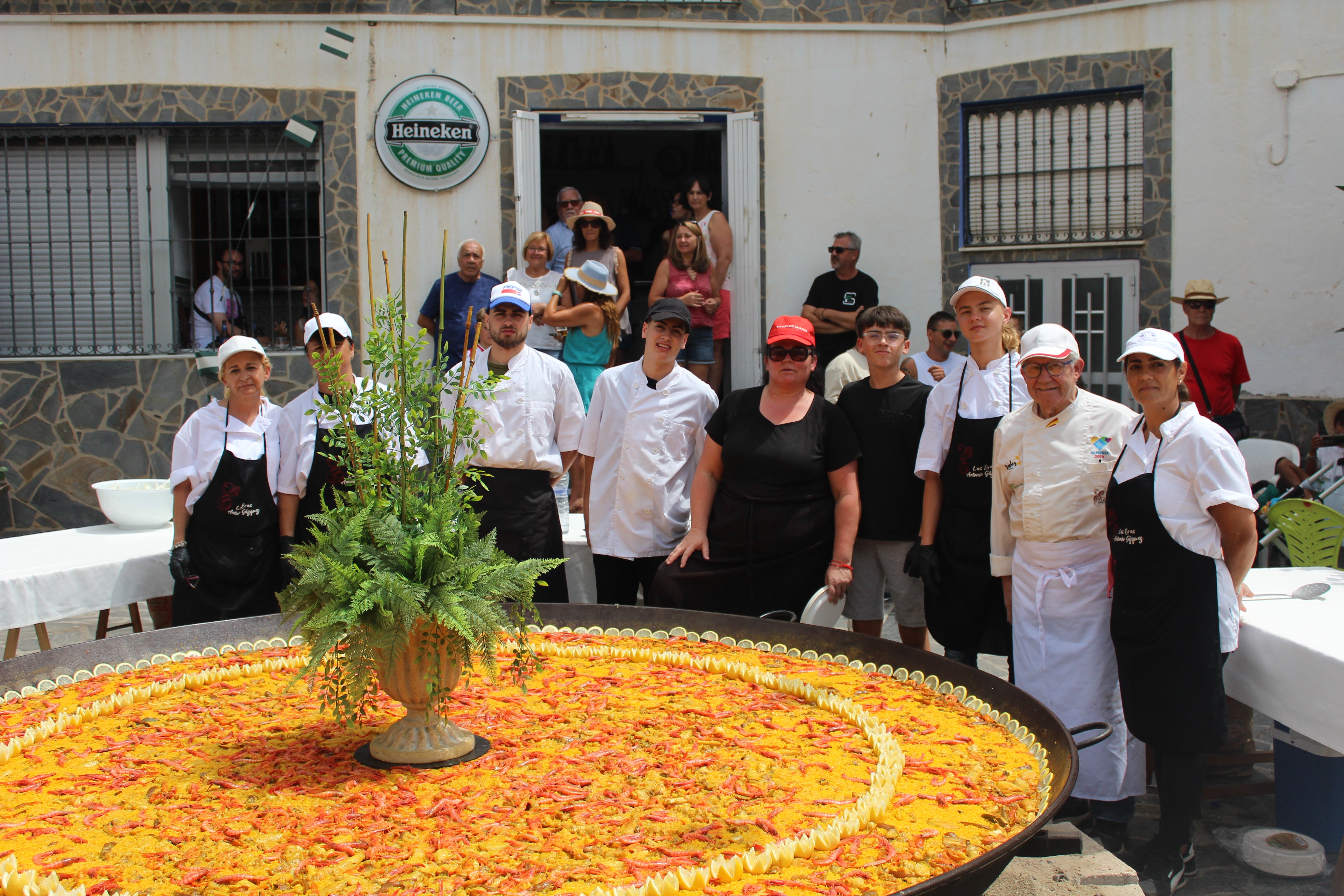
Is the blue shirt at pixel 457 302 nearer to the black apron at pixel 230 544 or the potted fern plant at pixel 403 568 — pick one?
the black apron at pixel 230 544

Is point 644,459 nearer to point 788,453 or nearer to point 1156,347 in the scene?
point 788,453

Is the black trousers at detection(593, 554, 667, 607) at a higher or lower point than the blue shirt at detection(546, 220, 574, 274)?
lower

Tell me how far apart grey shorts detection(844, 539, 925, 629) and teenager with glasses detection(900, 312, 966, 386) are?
97.1 inches

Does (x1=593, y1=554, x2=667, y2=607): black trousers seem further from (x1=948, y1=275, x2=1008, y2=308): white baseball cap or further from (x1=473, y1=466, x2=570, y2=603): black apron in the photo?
(x1=948, y1=275, x2=1008, y2=308): white baseball cap

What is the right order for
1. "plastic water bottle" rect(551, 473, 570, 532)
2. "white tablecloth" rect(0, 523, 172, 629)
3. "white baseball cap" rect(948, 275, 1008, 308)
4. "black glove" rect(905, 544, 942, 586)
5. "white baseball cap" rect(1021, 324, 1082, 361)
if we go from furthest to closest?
1. "plastic water bottle" rect(551, 473, 570, 532)
2. "white tablecloth" rect(0, 523, 172, 629)
3. "black glove" rect(905, 544, 942, 586)
4. "white baseball cap" rect(948, 275, 1008, 308)
5. "white baseball cap" rect(1021, 324, 1082, 361)

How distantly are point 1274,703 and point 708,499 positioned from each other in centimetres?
217

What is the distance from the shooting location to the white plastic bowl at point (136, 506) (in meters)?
5.45

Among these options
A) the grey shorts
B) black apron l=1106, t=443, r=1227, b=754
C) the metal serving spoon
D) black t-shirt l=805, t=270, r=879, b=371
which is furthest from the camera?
black t-shirt l=805, t=270, r=879, b=371

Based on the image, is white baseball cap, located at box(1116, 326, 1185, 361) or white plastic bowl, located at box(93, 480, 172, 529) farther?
white plastic bowl, located at box(93, 480, 172, 529)

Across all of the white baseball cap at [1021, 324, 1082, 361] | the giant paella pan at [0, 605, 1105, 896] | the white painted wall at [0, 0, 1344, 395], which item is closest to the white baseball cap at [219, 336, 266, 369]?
the giant paella pan at [0, 605, 1105, 896]

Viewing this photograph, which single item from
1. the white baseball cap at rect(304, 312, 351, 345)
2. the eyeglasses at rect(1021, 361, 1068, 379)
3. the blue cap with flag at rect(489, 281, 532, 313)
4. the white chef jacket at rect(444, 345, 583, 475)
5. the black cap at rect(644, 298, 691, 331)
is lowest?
the white chef jacket at rect(444, 345, 583, 475)

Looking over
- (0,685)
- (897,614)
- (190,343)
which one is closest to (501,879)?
(0,685)

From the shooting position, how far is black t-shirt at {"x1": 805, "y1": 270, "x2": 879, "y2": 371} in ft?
31.6

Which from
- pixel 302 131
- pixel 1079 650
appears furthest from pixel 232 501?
pixel 302 131
